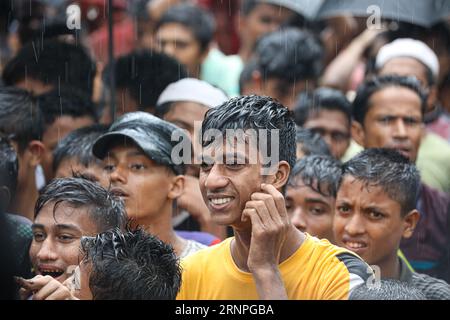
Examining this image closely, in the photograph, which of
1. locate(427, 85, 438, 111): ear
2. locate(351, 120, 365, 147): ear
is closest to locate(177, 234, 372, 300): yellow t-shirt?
locate(351, 120, 365, 147): ear

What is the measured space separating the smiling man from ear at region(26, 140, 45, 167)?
1260mm

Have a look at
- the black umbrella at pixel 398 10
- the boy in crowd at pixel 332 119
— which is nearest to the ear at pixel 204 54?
the black umbrella at pixel 398 10

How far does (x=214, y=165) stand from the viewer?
15.2ft

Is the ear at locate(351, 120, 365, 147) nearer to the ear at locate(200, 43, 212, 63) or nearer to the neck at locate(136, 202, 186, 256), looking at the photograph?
the neck at locate(136, 202, 186, 256)

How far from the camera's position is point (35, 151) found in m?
6.52

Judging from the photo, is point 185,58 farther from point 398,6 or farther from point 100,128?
point 100,128

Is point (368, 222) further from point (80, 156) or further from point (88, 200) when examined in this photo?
point (80, 156)

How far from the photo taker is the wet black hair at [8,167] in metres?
5.73

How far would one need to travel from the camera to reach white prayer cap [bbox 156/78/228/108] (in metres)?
6.89

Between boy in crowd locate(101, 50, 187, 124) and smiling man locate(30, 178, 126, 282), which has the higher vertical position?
boy in crowd locate(101, 50, 187, 124)

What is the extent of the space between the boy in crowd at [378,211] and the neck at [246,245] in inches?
43.3

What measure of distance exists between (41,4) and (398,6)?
2.95 meters

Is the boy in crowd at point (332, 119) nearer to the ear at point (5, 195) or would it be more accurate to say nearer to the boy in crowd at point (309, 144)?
the boy in crowd at point (309, 144)

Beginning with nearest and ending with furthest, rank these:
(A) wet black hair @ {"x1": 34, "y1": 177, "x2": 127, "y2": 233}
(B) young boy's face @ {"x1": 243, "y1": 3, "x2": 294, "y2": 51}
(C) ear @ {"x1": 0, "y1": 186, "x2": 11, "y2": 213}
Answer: (A) wet black hair @ {"x1": 34, "y1": 177, "x2": 127, "y2": 233} < (C) ear @ {"x1": 0, "y1": 186, "x2": 11, "y2": 213} < (B) young boy's face @ {"x1": 243, "y1": 3, "x2": 294, "y2": 51}
